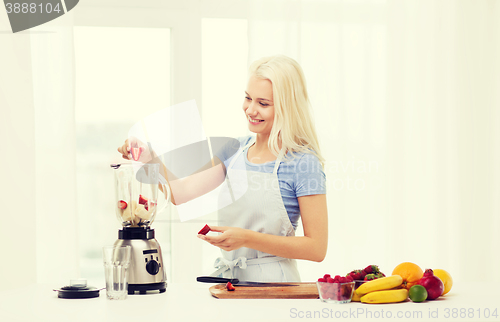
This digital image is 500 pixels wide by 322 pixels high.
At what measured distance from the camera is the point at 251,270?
149cm

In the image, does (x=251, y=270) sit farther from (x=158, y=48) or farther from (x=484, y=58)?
(x=484, y=58)

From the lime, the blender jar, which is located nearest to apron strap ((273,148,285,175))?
the blender jar

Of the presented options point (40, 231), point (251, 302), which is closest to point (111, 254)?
point (251, 302)

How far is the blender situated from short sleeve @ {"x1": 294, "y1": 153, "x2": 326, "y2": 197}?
1.37 ft

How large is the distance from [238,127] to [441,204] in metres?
1.17

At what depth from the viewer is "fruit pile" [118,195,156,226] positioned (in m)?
1.26

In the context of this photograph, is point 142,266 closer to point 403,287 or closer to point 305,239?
point 305,239

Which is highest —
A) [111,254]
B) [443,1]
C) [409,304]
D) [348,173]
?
[443,1]

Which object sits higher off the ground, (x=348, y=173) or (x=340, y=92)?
(x=340, y=92)

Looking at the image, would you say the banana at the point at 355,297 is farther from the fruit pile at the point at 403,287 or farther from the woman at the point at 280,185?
the woman at the point at 280,185

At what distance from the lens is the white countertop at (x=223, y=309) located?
994mm

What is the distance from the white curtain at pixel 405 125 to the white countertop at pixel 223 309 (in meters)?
1.28

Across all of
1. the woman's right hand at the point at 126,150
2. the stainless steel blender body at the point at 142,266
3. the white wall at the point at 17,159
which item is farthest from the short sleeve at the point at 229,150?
the white wall at the point at 17,159

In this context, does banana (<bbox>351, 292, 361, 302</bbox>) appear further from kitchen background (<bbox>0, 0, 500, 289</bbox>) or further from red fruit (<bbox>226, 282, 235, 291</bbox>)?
kitchen background (<bbox>0, 0, 500, 289</bbox>)
